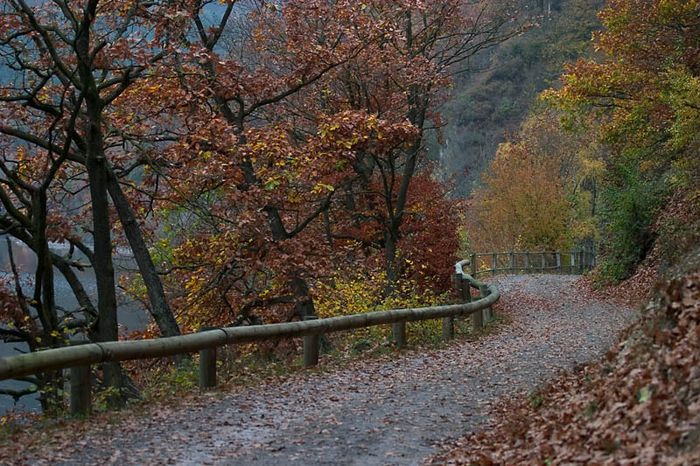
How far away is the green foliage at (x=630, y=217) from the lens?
27078mm

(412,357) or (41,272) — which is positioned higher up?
(41,272)

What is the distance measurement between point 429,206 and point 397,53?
5011 millimetres

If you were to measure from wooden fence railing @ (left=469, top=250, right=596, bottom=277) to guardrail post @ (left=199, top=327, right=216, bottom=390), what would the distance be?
34.0 m

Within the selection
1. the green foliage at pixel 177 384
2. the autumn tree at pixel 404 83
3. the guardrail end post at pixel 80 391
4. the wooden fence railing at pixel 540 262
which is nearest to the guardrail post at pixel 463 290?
the autumn tree at pixel 404 83

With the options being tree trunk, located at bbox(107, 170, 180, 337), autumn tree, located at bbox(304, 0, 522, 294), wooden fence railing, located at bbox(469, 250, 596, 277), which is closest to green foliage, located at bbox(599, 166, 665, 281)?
autumn tree, located at bbox(304, 0, 522, 294)

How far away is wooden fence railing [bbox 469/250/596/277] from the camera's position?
4685cm

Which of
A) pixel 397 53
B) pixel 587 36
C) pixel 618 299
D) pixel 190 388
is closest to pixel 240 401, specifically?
pixel 190 388

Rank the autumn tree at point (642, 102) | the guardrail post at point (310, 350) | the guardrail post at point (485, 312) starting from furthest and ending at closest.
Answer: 1. the autumn tree at point (642, 102)
2. the guardrail post at point (485, 312)
3. the guardrail post at point (310, 350)

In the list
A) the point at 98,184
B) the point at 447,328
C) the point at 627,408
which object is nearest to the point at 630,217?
the point at 447,328

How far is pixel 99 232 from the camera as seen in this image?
40.5 ft

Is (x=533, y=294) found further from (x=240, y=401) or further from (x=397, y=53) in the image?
(x=240, y=401)

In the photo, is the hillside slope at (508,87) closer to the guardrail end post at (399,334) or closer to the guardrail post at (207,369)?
the guardrail end post at (399,334)

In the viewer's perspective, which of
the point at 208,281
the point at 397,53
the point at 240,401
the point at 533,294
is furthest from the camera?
the point at 533,294

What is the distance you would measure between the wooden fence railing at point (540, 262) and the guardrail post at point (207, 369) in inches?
1340
